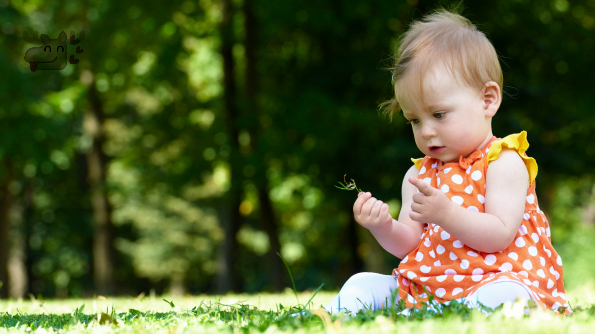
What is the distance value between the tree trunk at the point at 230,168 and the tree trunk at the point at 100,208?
326cm

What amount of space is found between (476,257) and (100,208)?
1475cm

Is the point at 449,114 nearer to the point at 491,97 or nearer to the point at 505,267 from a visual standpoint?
the point at 491,97

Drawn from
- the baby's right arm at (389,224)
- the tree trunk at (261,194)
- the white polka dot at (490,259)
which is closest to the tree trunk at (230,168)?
the tree trunk at (261,194)

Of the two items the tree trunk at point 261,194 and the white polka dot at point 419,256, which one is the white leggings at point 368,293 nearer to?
the white polka dot at point 419,256

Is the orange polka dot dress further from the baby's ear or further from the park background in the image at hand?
the park background

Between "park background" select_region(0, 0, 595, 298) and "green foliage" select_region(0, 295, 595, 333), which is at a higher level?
"park background" select_region(0, 0, 595, 298)

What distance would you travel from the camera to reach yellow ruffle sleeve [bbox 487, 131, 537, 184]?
108 inches

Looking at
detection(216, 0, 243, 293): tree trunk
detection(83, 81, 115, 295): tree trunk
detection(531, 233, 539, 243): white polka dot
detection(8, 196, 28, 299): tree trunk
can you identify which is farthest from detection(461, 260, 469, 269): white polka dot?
detection(8, 196, 28, 299): tree trunk

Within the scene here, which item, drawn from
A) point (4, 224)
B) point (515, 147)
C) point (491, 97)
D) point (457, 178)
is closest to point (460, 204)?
point (457, 178)

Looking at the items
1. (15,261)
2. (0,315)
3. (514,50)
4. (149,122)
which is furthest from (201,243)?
(0,315)

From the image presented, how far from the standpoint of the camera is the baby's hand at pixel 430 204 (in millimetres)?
2508

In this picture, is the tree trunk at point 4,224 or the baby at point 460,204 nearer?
the baby at point 460,204

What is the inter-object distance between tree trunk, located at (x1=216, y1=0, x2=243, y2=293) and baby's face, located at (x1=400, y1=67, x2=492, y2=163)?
9.32m

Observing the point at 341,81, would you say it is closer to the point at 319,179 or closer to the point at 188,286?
the point at 319,179
